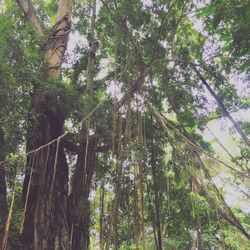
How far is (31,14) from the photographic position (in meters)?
5.64

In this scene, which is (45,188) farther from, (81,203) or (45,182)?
(81,203)

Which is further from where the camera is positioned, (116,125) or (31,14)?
(31,14)

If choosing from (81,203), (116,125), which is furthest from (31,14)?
(81,203)

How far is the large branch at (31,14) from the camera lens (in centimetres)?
553

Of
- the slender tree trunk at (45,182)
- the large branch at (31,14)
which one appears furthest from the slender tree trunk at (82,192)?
the large branch at (31,14)

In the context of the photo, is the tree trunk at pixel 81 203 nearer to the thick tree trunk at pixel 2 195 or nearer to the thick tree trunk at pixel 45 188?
the thick tree trunk at pixel 45 188

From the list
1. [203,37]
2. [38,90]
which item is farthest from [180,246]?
[38,90]

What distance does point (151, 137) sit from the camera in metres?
4.82

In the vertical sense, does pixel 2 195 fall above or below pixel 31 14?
below

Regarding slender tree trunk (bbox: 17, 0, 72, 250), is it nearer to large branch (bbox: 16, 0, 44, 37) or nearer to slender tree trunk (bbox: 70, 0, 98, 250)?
slender tree trunk (bbox: 70, 0, 98, 250)

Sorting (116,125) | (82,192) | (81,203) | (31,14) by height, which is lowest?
(81,203)

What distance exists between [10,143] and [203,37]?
289cm

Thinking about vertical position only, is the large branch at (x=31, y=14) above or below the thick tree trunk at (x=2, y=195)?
above

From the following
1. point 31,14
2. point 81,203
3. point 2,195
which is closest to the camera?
point 2,195
